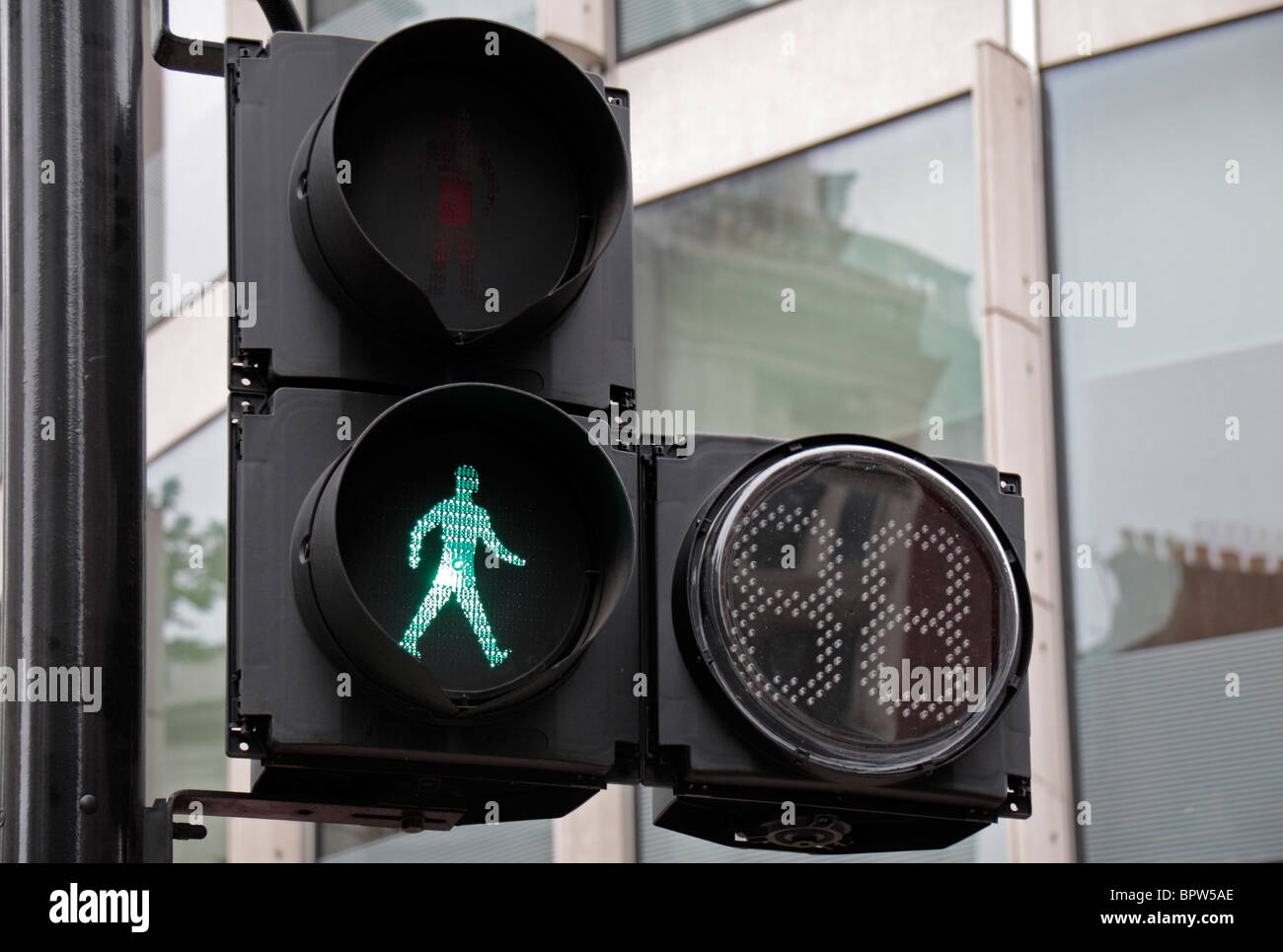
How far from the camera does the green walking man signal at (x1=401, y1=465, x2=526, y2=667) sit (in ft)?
9.43

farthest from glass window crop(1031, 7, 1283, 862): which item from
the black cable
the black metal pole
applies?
the black metal pole

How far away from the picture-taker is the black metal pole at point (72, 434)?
3.04m

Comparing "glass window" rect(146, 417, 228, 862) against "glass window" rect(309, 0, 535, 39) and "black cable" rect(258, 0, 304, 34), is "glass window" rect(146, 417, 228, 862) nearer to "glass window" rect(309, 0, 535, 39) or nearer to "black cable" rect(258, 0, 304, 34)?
"glass window" rect(309, 0, 535, 39)

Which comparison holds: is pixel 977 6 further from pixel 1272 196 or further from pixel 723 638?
pixel 723 638

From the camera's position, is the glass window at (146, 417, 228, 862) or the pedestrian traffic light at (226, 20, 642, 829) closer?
the pedestrian traffic light at (226, 20, 642, 829)

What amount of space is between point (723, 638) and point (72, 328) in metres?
1.11

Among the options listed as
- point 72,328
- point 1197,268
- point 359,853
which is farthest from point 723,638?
point 359,853

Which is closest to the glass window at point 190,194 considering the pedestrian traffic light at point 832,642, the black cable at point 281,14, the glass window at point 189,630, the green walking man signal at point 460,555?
the glass window at point 189,630

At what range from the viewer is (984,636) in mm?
3244

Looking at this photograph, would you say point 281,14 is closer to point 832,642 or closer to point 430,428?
point 430,428

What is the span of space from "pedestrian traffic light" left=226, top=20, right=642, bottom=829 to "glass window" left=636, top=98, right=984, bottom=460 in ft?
22.5

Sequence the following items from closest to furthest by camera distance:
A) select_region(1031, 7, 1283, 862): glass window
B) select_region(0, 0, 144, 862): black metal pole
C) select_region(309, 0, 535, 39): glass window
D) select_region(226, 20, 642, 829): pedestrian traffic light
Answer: select_region(226, 20, 642, 829): pedestrian traffic light → select_region(0, 0, 144, 862): black metal pole → select_region(1031, 7, 1283, 862): glass window → select_region(309, 0, 535, 39): glass window

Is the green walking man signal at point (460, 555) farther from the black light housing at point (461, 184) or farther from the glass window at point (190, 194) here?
the glass window at point (190, 194)
